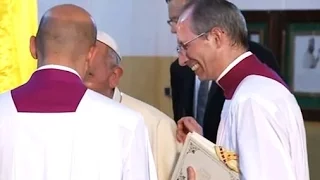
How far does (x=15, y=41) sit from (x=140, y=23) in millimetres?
1350

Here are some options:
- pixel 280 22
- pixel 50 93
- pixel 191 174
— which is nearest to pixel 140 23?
pixel 280 22

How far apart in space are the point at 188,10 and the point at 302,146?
549 millimetres

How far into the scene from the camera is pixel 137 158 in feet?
5.95

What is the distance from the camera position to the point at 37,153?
178cm

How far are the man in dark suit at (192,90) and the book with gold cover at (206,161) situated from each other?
610 mm

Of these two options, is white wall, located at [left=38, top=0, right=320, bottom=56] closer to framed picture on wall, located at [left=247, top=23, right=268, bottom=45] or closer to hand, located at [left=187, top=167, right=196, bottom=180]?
framed picture on wall, located at [left=247, top=23, right=268, bottom=45]

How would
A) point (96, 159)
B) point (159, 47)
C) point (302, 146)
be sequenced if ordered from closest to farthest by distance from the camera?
point (96, 159) < point (302, 146) < point (159, 47)

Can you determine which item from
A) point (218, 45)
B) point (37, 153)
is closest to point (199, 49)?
point (218, 45)

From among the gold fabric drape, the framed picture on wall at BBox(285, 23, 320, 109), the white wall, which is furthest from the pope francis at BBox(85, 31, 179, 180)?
the framed picture on wall at BBox(285, 23, 320, 109)

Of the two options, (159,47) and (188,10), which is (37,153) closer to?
(188,10)

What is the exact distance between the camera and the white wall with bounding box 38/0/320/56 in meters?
4.04

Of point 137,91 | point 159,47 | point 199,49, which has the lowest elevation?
point 137,91

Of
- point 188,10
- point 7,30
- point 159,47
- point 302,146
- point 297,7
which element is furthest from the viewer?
point 159,47

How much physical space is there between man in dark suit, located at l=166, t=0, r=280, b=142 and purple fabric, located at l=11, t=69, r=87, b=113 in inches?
32.5
